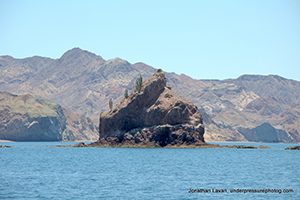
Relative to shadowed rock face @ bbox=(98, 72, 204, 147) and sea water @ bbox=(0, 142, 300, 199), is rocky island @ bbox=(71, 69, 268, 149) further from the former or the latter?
sea water @ bbox=(0, 142, 300, 199)

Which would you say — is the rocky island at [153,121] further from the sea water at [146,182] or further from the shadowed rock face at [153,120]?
the sea water at [146,182]

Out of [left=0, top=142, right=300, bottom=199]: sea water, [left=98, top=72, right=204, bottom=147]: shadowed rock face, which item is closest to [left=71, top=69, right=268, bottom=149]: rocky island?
[left=98, top=72, right=204, bottom=147]: shadowed rock face

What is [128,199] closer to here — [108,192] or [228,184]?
[108,192]

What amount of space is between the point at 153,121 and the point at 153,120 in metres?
0.33

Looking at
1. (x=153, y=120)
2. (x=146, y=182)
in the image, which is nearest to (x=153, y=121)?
(x=153, y=120)

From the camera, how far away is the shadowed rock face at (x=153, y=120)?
125 metres

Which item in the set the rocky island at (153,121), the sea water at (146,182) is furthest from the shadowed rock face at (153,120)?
the sea water at (146,182)

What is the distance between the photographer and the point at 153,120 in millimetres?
126312

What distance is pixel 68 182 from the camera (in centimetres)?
5247

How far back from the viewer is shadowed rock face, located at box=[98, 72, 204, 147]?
4904 inches

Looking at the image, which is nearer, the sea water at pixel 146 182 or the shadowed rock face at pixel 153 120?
the sea water at pixel 146 182

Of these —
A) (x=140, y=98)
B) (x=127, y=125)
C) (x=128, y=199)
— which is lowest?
(x=128, y=199)

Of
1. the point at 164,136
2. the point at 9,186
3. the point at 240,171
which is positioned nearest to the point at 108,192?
the point at 9,186

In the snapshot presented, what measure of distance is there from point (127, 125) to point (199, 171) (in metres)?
67.4
